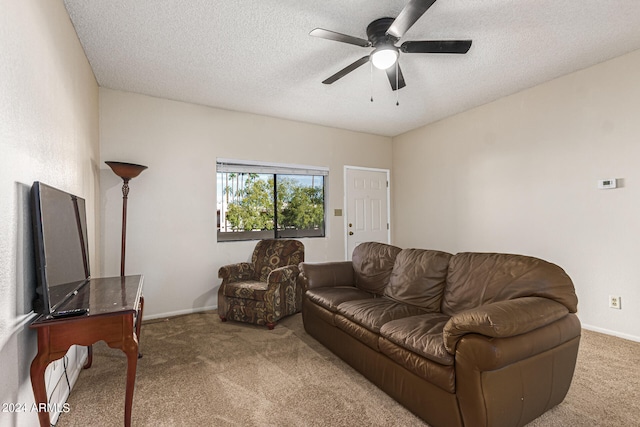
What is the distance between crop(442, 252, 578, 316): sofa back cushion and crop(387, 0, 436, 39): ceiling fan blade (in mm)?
1619

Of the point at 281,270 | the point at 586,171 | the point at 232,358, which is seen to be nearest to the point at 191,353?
the point at 232,358

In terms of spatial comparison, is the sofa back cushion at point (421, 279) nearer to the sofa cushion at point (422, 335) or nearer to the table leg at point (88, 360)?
the sofa cushion at point (422, 335)

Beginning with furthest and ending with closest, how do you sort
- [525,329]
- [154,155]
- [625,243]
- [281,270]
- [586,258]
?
1. [154,155]
2. [281,270]
3. [586,258]
4. [625,243]
5. [525,329]

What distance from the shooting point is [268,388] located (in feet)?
6.93

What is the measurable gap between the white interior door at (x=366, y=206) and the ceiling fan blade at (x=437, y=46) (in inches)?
116

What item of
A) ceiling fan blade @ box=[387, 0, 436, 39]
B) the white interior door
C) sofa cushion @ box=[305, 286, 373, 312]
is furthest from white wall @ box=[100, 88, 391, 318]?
ceiling fan blade @ box=[387, 0, 436, 39]

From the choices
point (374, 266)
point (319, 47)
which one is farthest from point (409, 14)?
point (374, 266)

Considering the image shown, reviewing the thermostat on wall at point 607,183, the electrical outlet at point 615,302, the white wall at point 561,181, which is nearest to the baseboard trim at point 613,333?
the white wall at point 561,181

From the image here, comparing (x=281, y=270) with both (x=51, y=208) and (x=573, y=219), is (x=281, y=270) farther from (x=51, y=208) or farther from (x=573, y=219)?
(x=573, y=219)

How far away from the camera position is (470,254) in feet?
7.55

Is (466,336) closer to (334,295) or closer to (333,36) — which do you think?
(334,295)

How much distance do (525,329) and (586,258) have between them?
2.41 meters

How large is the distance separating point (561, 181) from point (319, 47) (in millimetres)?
2930

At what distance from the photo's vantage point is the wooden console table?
138cm
